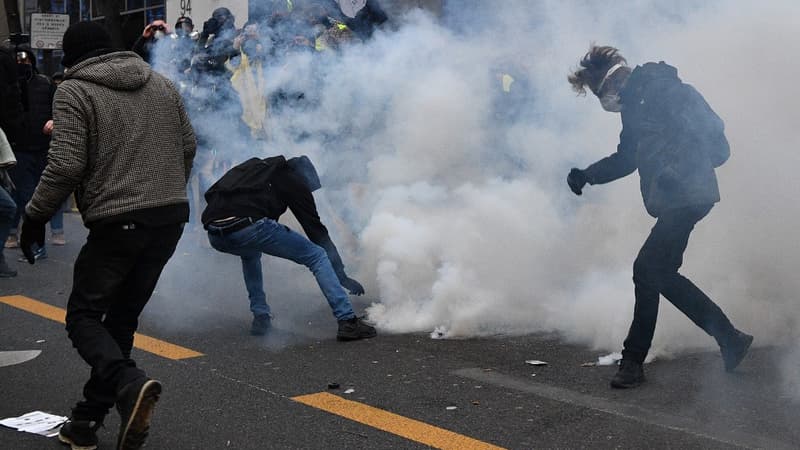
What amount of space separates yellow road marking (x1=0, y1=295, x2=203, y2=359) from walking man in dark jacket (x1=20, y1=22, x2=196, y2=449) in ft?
5.23

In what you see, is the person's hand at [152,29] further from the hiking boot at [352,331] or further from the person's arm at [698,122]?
the person's arm at [698,122]

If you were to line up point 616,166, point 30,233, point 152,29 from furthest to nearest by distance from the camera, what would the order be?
1. point 152,29
2. point 616,166
3. point 30,233

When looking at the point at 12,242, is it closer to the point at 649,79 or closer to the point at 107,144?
the point at 107,144

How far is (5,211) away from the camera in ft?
25.5

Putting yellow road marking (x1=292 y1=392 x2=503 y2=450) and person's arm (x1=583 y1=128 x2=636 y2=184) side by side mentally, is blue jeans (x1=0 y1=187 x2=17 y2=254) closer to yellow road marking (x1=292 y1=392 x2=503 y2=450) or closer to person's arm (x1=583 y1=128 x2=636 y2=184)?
yellow road marking (x1=292 y1=392 x2=503 y2=450)

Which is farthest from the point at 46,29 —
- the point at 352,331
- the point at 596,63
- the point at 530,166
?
the point at 596,63

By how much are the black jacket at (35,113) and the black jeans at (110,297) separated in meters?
5.53

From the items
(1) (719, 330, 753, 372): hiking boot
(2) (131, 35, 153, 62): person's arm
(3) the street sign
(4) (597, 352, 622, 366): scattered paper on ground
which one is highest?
(3) the street sign

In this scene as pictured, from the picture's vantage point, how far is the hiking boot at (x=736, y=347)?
472 cm

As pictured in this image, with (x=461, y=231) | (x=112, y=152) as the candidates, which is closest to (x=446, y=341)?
(x=461, y=231)

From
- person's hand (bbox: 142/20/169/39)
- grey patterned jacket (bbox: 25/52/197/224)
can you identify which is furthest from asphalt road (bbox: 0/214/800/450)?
person's hand (bbox: 142/20/169/39)

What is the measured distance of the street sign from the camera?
1414cm

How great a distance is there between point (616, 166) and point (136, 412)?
2.72 m

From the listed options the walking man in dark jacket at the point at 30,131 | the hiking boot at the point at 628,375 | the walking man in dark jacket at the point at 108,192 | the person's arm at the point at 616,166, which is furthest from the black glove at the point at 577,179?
the walking man in dark jacket at the point at 30,131
